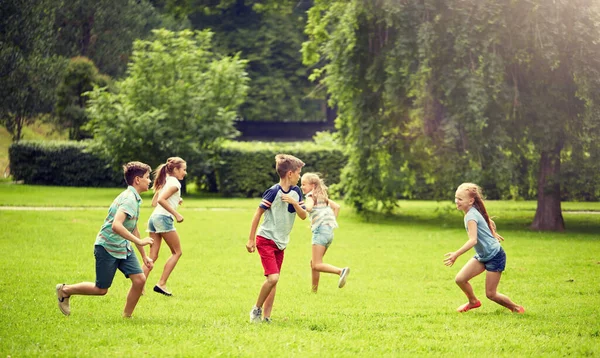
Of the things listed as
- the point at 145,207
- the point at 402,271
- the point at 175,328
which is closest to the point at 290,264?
the point at 402,271

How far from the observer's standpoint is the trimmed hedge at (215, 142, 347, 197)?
3127 cm

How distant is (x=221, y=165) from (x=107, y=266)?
23.5 m

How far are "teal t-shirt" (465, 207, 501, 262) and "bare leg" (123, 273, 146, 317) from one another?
11.9 ft

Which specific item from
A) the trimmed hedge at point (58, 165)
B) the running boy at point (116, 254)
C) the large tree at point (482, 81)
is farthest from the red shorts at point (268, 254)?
the trimmed hedge at point (58, 165)

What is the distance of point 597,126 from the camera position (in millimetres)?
19312

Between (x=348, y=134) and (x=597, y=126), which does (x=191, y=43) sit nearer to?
(x=348, y=134)

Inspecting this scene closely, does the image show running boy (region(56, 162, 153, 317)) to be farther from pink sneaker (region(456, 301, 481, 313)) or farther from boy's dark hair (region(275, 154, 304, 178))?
pink sneaker (region(456, 301, 481, 313))

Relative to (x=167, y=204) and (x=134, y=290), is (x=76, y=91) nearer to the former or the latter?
(x=167, y=204)

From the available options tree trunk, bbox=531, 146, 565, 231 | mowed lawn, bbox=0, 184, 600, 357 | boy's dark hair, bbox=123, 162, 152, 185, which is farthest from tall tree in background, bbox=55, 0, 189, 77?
boy's dark hair, bbox=123, 162, 152, 185

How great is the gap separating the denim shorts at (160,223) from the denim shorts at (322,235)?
2.00m

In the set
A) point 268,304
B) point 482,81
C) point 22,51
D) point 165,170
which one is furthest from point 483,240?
point 22,51

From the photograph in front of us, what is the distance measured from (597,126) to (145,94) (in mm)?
17603

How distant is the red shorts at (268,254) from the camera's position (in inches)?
329

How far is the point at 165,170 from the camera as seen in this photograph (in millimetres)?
10781
